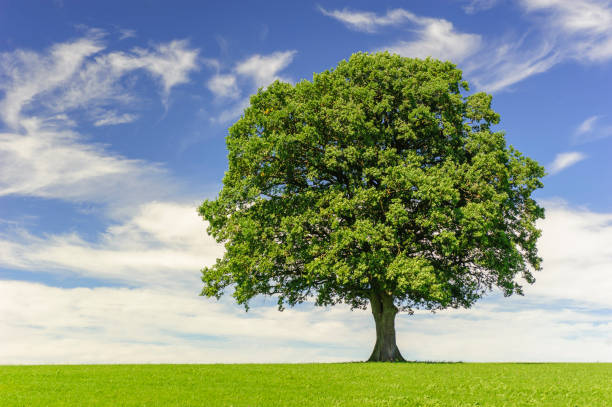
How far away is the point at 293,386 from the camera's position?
791 inches

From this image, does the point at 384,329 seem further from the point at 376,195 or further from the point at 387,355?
the point at 376,195

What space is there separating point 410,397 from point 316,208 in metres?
15.6

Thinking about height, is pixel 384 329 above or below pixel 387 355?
above

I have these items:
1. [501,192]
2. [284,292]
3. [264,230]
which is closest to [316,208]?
[264,230]

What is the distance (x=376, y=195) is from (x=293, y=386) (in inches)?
536

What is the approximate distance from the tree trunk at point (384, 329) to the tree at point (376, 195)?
8 centimetres

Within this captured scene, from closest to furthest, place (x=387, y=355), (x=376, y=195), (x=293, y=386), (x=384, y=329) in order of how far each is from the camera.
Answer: (x=293, y=386) < (x=376, y=195) < (x=387, y=355) < (x=384, y=329)

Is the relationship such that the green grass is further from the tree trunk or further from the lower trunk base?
the tree trunk

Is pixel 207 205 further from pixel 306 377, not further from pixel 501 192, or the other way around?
pixel 501 192

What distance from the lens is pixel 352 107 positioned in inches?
1233

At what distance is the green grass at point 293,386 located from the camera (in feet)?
57.0

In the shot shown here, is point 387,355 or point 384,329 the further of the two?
point 384,329

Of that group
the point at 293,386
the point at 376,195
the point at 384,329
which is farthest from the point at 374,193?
the point at 293,386

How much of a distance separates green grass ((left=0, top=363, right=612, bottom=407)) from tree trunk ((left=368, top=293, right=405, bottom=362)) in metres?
6.16
